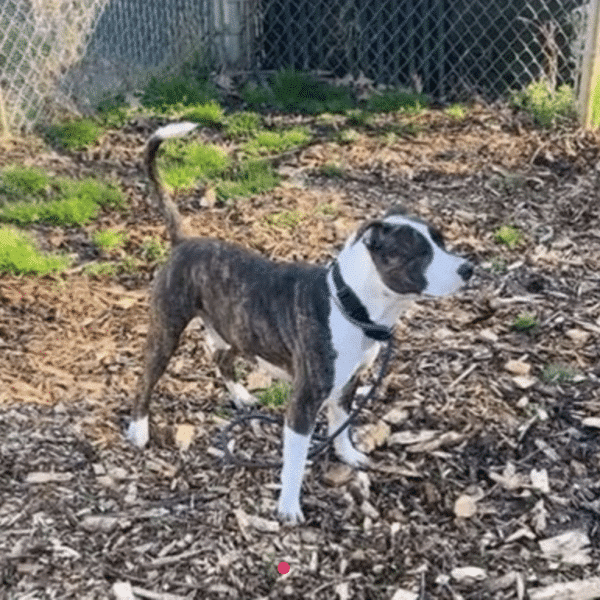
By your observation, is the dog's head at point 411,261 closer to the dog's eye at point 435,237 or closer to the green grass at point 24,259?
the dog's eye at point 435,237

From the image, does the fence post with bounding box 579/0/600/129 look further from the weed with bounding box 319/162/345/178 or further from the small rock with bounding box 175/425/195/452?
the small rock with bounding box 175/425/195/452

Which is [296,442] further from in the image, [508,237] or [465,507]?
[508,237]

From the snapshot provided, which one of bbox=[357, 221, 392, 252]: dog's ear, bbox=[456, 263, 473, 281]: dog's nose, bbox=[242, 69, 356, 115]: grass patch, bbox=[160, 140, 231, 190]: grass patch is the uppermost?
bbox=[357, 221, 392, 252]: dog's ear

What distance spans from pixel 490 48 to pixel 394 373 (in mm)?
4572

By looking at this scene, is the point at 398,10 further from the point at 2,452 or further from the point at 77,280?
the point at 2,452

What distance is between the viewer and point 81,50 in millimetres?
7652

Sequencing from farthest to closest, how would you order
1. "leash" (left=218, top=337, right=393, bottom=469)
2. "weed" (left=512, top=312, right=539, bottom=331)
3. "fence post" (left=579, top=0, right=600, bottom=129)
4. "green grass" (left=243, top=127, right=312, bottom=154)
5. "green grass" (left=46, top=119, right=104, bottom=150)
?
"green grass" (left=46, top=119, right=104, bottom=150), "green grass" (left=243, top=127, right=312, bottom=154), "fence post" (left=579, top=0, right=600, bottom=129), "weed" (left=512, top=312, right=539, bottom=331), "leash" (left=218, top=337, right=393, bottom=469)

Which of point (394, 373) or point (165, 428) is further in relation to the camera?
point (394, 373)

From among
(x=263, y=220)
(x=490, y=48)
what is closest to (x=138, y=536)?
(x=263, y=220)

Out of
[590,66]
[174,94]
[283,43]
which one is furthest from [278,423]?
[283,43]

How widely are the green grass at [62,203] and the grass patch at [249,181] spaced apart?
2.31ft

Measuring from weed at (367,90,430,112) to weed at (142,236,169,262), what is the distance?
3.03m

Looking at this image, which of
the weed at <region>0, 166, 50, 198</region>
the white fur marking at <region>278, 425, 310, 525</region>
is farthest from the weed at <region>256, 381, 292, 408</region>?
the weed at <region>0, 166, 50, 198</region>

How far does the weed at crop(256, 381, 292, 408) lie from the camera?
4.16 metres
